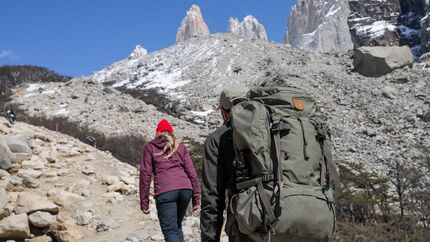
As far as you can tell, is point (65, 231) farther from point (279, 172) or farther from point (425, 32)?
point (425, 32)

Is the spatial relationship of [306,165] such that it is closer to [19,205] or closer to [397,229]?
[19,205]

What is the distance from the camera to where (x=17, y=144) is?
28.3 ft

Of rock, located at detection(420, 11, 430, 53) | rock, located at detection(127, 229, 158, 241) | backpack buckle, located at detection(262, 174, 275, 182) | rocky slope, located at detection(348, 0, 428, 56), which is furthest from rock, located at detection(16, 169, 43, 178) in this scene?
rocky slope, located at detection(348, 0, 428, 56)

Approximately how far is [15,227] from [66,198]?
4.65 feet

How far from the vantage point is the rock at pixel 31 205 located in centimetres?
606

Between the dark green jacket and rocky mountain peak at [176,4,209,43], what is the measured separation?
153195mm

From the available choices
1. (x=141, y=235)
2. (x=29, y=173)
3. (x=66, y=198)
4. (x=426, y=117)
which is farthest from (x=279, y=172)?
(x=426, y=117)

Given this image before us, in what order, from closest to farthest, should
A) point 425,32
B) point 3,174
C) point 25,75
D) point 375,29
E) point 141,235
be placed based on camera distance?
point 141,235
point 3,174
point 25,75
point 425,32
point 375,29

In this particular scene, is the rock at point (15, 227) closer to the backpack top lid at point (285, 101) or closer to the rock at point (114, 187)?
the rock at point (114, 187)

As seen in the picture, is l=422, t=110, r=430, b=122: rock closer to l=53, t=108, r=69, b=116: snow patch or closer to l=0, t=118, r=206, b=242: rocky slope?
l=53, t=108, r=69, b=116: snow patch

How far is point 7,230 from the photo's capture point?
5.55 meters

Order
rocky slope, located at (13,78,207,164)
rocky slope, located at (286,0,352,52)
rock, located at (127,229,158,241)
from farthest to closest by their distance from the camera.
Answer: rocky slope, located at (286,0,352,52), rocky slope, located at (13,78,207,164), rock, located at (127,229,158,241)

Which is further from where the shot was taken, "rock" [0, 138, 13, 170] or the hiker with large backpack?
"rock" [0, 138, 13, 170]

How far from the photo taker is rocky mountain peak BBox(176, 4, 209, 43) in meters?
155
